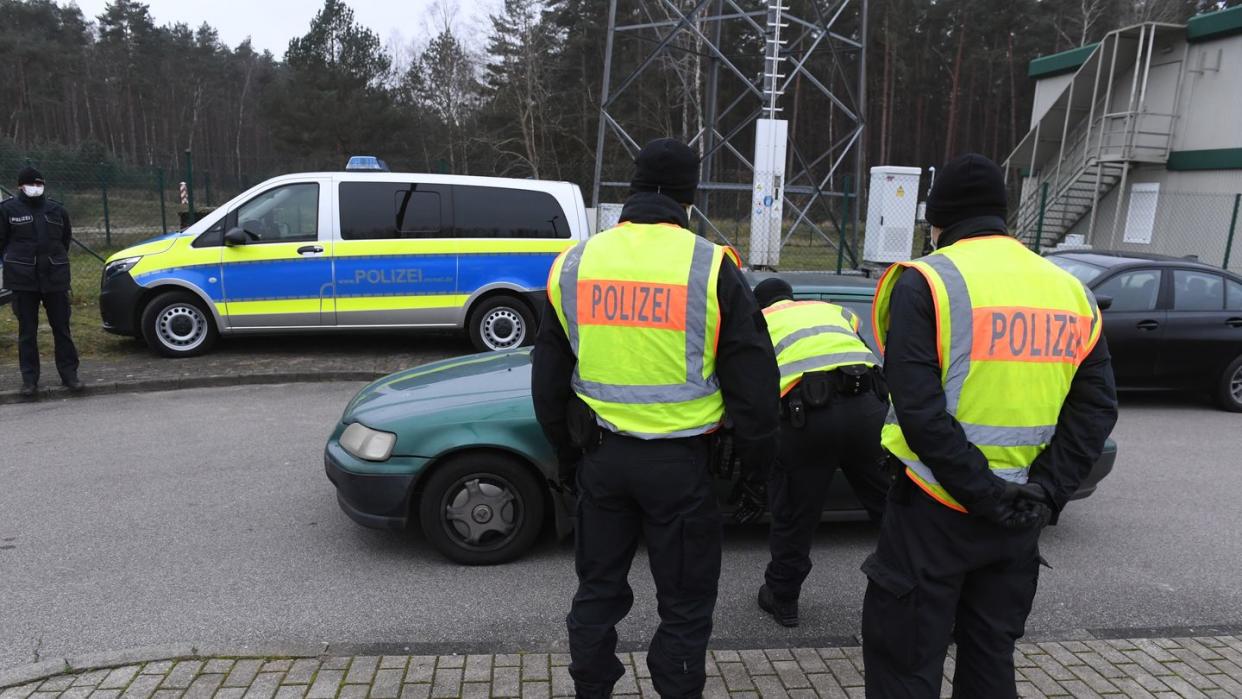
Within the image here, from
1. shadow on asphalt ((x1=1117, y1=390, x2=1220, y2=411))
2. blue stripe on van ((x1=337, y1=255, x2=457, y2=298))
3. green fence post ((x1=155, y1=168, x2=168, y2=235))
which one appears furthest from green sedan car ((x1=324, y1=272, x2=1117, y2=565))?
green fence post ((x1=155, y1=168, x2=168, y2=235))

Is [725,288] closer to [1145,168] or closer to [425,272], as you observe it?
[425,272]

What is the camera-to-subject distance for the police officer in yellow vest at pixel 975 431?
2258 mm

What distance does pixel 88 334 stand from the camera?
9977 mm

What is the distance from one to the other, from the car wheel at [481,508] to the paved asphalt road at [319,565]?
12 centimetres

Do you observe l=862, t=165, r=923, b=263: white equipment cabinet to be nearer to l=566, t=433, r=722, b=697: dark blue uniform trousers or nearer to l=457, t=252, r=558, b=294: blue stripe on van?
l=457, t=252, r=558, b=294: blue stripe on van

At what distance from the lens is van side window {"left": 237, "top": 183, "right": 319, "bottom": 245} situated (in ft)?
28.8

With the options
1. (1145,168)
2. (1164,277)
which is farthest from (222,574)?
(1145,168)

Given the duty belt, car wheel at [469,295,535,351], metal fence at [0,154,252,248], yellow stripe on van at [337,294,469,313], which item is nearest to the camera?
the duty belt

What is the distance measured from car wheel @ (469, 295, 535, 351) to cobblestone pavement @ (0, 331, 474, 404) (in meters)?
0.50

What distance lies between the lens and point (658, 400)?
8.66 feet

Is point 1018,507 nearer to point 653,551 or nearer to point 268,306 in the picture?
point 653,551

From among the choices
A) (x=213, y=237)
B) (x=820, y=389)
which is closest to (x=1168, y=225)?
(x=820, y=389)

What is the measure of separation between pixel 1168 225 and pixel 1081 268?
12.3 metres

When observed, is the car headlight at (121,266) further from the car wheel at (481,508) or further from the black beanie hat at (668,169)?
the black beanie hat at (668,169)
